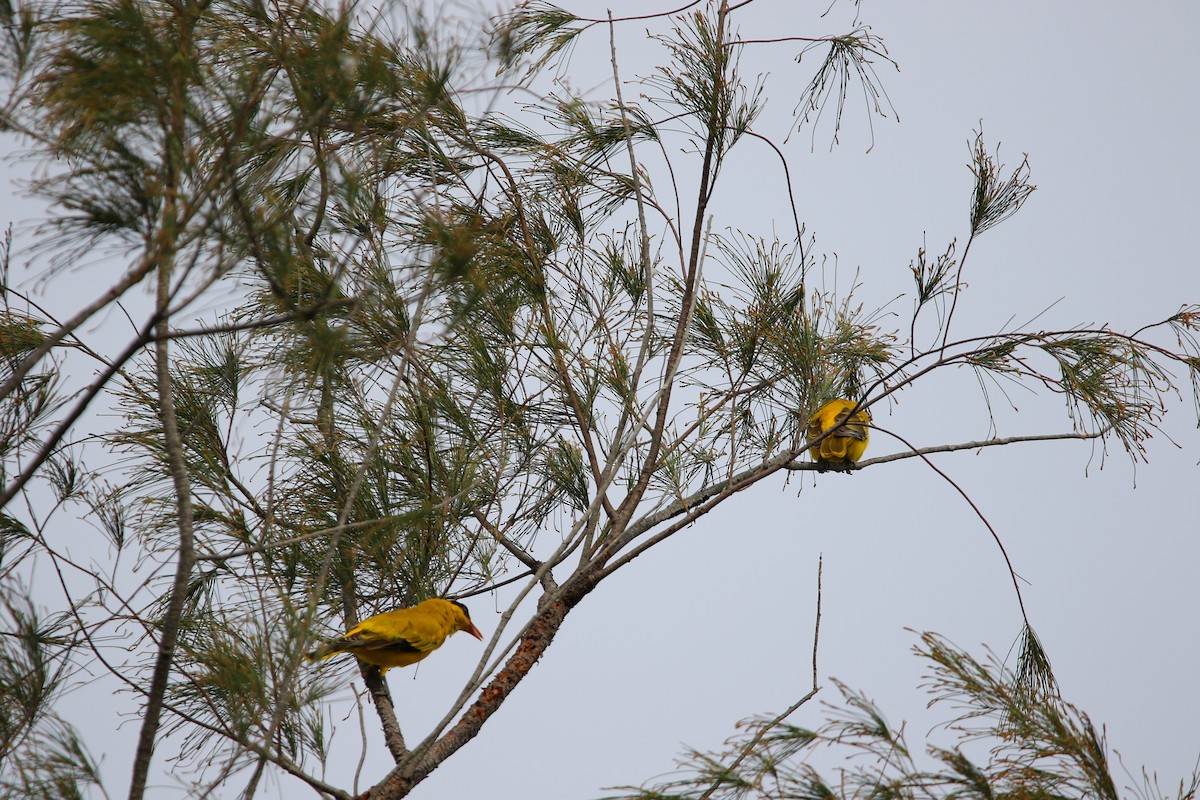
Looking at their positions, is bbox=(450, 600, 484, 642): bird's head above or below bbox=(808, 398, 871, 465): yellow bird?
below

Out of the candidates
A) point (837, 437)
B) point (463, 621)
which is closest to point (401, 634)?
point (463, 621)

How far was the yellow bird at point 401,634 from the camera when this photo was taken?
2.04 meters

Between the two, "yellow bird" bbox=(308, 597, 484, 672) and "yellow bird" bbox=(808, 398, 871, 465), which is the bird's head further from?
"yellow bird" bbox=(808, 398, 871, 465)

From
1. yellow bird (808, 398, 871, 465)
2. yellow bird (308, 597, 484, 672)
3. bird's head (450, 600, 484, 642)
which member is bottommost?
yellow bird (308, 597, 484, 672)

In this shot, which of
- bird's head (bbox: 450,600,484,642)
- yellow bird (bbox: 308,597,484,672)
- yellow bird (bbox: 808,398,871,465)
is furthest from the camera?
yellow bird (bbox: 808,398,871,465)

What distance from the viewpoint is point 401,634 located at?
2.08 meters

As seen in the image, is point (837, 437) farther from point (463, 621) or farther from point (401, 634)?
point (401, 634)

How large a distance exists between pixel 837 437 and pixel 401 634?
1.18 meters

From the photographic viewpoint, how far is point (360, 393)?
226 cm

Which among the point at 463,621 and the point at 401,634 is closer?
the point at 401,634

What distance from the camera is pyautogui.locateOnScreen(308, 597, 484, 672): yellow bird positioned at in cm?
204

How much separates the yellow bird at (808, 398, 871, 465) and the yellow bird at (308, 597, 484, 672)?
949 mm

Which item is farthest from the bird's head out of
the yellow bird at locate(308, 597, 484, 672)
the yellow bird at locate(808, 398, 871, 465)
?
the yellow bird at locate(808, 398, 871, 465)

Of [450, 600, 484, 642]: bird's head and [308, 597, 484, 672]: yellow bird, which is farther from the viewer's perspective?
[450, 600, 484, 642]: bird's head
